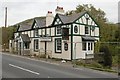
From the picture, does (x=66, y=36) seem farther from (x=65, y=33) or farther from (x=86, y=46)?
(x=86, y=46)

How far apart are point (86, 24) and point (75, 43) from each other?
4447 millimetres

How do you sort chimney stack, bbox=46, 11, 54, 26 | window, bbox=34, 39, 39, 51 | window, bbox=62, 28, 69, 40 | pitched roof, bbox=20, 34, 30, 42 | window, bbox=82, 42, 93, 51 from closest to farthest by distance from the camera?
window, bbox=62, 28, 69, 40, window, bbox=82, 42, 93, 51, chimney stack, bbox=46, 11, 54, 26, window, bbox=34, 39, 39, 51, pitched roof, bbox=20, 34, 30, 42

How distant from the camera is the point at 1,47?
49.6 metres

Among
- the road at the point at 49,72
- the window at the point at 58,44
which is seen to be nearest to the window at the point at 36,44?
the window at the point at 58,44

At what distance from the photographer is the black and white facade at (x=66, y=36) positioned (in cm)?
2908

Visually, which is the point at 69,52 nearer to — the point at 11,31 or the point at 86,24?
the point at 86,24

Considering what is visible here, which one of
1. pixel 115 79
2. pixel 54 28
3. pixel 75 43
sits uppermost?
pixel 54 28

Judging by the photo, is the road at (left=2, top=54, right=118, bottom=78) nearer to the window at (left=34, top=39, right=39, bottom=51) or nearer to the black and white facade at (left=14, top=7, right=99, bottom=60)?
the black and white facade at (left=14, top=7, right=99, bottom=60)

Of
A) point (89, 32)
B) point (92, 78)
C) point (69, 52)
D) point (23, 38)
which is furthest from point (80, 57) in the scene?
point (92, 78)

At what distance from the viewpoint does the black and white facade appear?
29078 millimetres

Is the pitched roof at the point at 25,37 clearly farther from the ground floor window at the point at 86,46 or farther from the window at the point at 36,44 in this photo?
the ground floor window at the point at 86,46

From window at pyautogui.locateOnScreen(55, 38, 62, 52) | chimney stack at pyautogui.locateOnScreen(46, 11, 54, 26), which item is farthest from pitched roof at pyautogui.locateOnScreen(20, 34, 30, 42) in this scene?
window at pyautogui.locateOnScreen(55, 38, 62, 52)

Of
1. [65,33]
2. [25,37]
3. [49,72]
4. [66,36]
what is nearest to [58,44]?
[66,36]

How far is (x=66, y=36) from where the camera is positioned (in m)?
29.5
